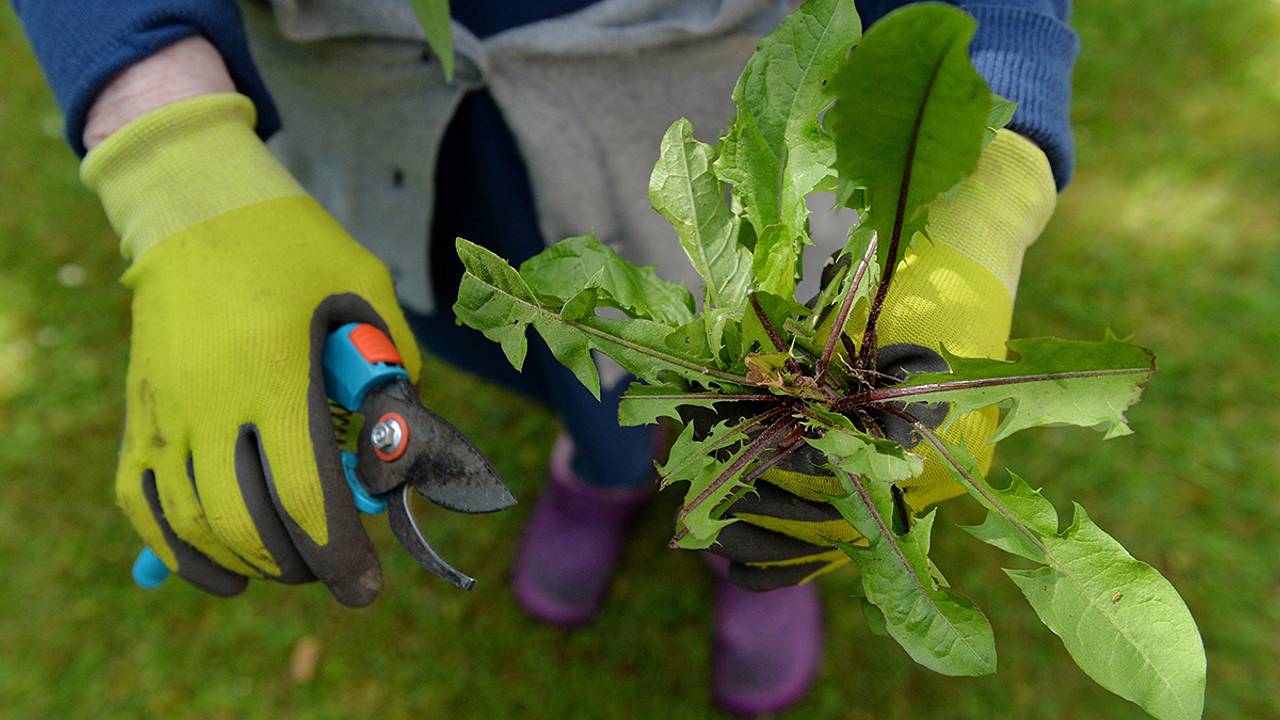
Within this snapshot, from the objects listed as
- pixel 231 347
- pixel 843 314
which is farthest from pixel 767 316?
pixel 231 347

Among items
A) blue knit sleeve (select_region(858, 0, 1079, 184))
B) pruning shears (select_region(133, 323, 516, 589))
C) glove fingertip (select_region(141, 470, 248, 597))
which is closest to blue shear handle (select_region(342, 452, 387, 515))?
pruning shears (select_region(133, 323, 516, 589))

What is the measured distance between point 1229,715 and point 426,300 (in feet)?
6.39

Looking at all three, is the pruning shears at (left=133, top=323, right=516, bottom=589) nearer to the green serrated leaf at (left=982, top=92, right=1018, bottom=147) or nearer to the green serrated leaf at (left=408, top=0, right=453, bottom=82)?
the green serrated leaf at (left=408, top=0, right=453, bottom=82)

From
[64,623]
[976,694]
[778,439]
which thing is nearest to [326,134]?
[778,439]

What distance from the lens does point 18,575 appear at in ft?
7.30

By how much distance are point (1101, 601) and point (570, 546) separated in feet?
4.70

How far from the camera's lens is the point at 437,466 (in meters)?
1.03

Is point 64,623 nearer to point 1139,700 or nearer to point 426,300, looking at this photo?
point 426,300

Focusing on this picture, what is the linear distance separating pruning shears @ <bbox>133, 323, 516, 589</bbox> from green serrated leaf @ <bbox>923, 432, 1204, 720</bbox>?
0.51m

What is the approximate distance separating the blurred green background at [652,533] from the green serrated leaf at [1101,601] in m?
1.26

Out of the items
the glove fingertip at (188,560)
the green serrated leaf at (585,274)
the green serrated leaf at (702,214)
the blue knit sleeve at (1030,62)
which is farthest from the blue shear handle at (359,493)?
the blue knit sleeve at (1030,62)

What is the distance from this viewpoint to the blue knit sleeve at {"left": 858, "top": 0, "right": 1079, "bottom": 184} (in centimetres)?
108

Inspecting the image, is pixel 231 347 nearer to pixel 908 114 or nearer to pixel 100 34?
pixel 100 34

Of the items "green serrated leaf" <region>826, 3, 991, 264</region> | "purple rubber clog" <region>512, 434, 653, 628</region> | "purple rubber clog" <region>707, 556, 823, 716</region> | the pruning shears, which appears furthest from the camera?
"purple rubber clog" <region>512, 434, 653, 628</region>
